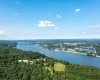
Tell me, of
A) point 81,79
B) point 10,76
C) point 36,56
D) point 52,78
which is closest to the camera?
point 81,79

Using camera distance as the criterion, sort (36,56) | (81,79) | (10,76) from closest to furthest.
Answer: (81,79) < (10,76) < (36,56)

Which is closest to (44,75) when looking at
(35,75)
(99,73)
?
(35,75)

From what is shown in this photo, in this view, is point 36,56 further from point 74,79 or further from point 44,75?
point 74,79

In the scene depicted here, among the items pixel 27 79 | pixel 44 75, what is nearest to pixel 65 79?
pixel 44 75

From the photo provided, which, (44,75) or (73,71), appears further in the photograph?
(73,71)

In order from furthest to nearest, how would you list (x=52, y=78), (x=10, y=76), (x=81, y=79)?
(x=10, y=76) < (x=52, y=78) < (x=81, y=79)

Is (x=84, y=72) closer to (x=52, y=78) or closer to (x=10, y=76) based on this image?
(x=52, y=78)

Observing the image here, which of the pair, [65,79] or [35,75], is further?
[35,75]

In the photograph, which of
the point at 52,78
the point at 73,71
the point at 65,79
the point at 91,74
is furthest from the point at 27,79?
the point at 91,74
